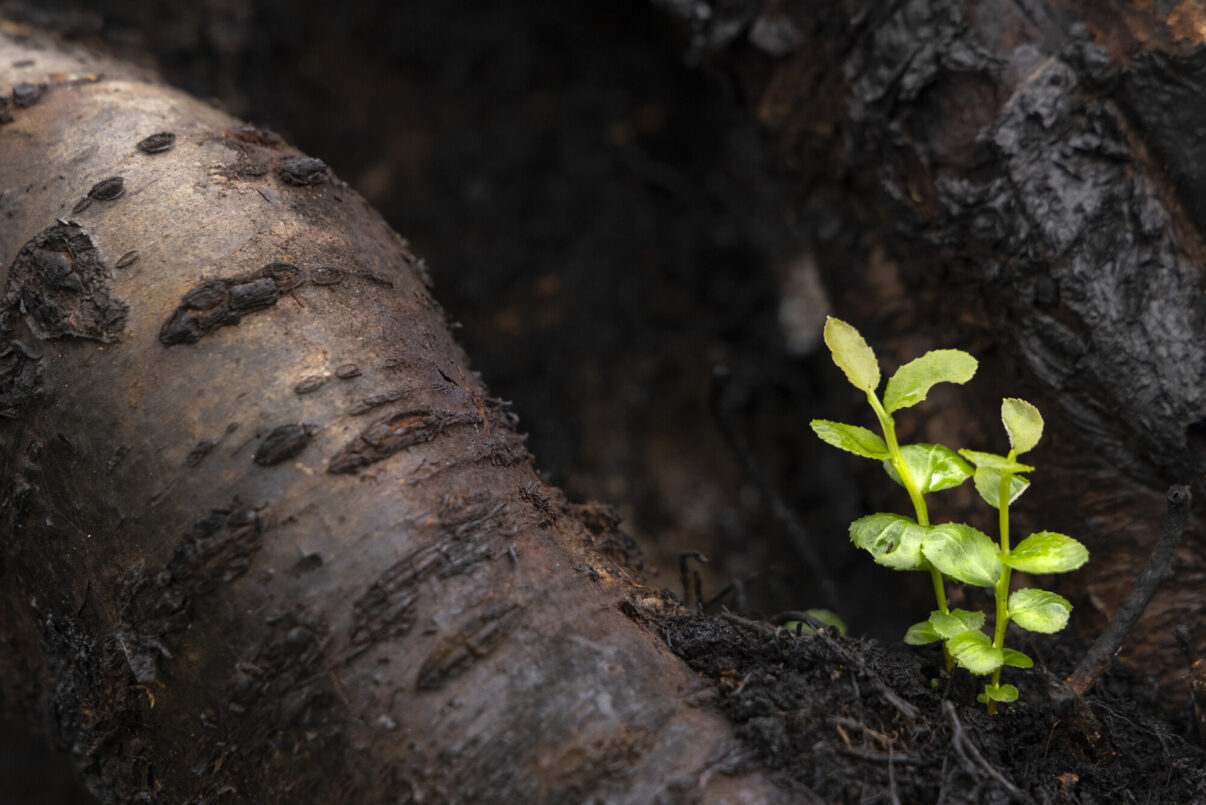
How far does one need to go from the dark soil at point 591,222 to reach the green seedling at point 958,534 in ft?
2.84

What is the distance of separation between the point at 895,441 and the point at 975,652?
0.97ft


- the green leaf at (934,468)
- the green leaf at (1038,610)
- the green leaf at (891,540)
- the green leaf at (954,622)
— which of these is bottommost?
the green leaf at (954,622)

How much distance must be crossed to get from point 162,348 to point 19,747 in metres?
1.80

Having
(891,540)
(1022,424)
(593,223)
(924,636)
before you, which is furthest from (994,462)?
(593,223)

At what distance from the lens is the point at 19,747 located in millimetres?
2303

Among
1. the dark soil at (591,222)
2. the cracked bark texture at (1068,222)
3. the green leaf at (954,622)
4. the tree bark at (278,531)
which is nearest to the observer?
the tree bark at (278,531)

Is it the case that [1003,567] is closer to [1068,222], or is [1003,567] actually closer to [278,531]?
[1068,222]

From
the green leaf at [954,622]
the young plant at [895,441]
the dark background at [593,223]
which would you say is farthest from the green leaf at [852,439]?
the dark background at [593,223]

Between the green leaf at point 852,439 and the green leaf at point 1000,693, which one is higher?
the green leaf at point 852,439

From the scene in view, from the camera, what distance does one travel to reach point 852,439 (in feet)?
4.01

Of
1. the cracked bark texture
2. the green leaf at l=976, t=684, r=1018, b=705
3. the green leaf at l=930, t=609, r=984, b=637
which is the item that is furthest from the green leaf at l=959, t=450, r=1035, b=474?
the cracked bark texture

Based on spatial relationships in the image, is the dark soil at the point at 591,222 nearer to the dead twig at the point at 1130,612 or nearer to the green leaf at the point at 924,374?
the dead twig at the point at 1130,612

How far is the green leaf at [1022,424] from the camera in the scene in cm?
112

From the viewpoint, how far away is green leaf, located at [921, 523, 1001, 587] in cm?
113
